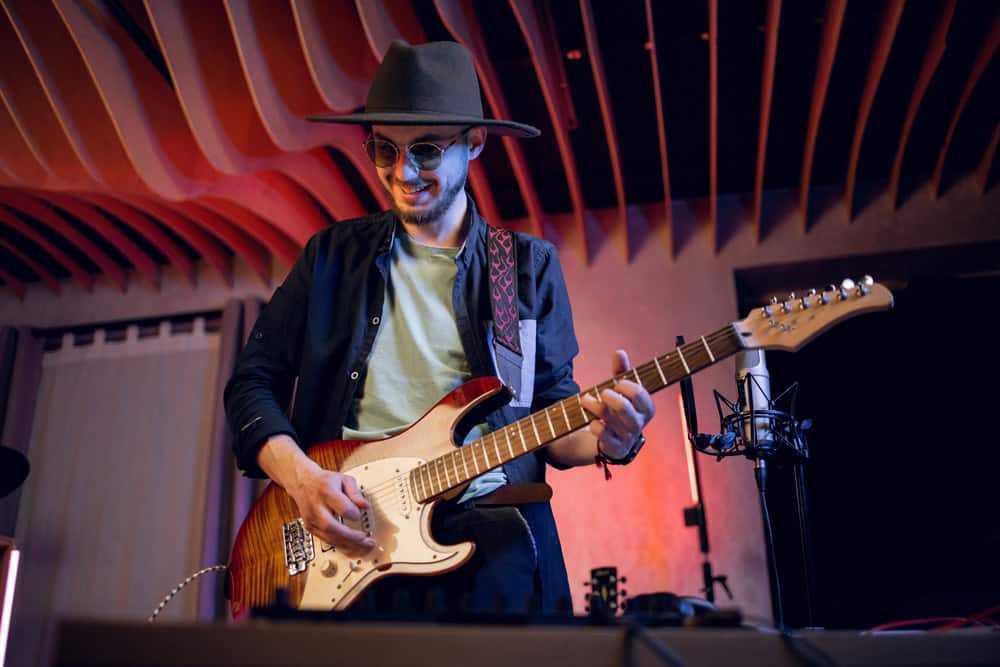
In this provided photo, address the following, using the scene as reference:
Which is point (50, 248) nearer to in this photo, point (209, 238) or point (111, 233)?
point (111, 233)

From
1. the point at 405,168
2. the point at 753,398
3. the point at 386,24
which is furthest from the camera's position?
the point at 386,24

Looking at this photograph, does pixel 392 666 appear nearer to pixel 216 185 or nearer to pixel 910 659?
pixel 910 659

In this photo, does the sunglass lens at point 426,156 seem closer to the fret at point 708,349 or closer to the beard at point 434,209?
the beard at point 434,209

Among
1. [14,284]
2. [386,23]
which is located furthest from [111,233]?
[386,23]

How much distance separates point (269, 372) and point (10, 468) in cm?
296

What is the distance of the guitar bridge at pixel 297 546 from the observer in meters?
1.70

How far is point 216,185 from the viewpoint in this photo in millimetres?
4449

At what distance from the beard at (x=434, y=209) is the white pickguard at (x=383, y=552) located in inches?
26.1

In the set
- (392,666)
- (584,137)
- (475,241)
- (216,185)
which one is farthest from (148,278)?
(392,666)

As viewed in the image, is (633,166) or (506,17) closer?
(506,17)

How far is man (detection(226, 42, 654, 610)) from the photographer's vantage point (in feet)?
5.53

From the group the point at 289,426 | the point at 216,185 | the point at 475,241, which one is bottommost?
the point at 289,426

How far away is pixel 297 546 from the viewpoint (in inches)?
67.9

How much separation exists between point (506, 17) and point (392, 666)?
12.1 ft
